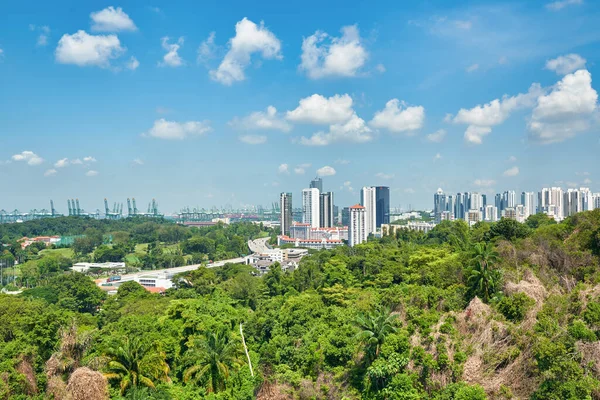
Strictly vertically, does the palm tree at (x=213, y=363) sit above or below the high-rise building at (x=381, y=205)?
below

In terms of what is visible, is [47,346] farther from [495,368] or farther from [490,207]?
[490,207]

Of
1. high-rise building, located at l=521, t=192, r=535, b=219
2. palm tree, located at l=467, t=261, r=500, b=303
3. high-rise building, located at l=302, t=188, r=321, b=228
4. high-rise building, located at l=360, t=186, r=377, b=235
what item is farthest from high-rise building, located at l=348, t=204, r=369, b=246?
palm tree, located at l=467, t=261, r=500, b=303

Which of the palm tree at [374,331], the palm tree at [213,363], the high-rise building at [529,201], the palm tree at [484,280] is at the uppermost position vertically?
the high-rise building at [529,201]

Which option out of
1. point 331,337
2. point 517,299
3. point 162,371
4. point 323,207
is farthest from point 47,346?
point 323,207

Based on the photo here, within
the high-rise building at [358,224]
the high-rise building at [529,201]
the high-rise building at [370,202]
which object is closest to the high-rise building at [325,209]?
the high-rise building at [370,202]

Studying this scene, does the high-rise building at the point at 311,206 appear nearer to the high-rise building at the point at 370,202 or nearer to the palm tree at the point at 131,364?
the high-rise building at the point at 370,202

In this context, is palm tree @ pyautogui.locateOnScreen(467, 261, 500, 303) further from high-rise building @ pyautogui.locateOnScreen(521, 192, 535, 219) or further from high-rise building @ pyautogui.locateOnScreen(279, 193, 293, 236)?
high-rise building @ pyautogui.locateOnScreen(521, 192, 535, 219)

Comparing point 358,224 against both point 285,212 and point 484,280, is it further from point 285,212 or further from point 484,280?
point 484,280
